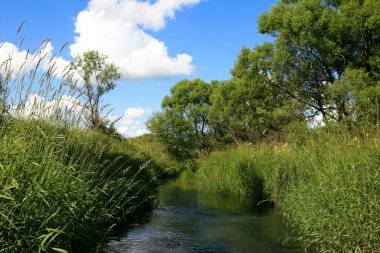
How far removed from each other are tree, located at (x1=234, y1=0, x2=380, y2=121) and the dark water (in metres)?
10.1

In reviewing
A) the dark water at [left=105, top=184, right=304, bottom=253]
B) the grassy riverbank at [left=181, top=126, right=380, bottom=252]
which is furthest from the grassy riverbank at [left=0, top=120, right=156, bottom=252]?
the grassy riverbank at [left=181, top=126, right=380, bottom=252]

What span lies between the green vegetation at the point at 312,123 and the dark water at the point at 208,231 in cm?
76

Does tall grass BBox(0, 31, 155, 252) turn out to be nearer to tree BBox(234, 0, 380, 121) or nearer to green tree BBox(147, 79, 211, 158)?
tree BBox(234, 0, 380, 121)

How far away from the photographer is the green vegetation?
8.19 metres

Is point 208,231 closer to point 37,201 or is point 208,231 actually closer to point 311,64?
point 37,201

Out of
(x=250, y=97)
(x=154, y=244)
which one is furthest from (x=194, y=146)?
(x=154, y=244)

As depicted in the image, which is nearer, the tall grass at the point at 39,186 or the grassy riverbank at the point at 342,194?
the tall grass at the point at 39,186

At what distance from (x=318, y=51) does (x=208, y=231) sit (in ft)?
56.1

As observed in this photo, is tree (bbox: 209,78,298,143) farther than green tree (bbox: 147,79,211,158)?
No

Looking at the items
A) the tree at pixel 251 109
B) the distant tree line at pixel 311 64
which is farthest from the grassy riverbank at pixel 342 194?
the tree at pixel 251 109

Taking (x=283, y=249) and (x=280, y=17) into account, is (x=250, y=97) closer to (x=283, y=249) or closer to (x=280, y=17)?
(x=280, y=17)

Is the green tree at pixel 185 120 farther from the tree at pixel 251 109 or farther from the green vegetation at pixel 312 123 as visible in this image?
the green vegetation at pixel 312 123

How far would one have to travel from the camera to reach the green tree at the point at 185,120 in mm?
48797

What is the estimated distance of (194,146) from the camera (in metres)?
51.0
